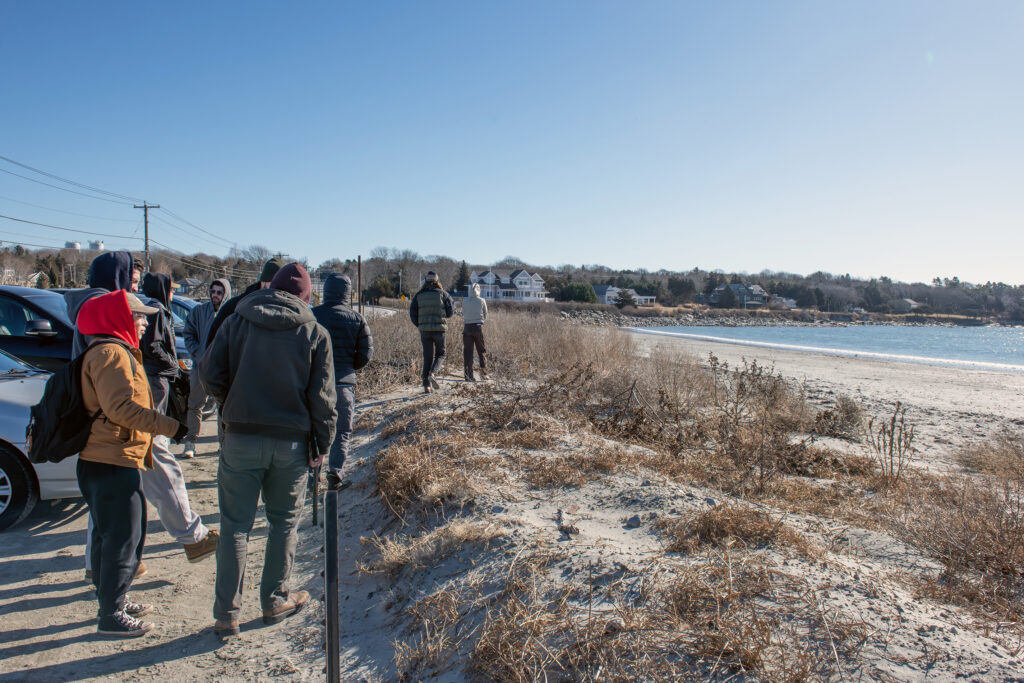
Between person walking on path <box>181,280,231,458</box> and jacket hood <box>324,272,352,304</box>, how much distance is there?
4.99ft

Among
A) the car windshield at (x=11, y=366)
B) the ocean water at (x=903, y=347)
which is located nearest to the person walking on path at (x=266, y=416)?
the car windshield at (x=11, y=366)

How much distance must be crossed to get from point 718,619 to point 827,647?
456mm

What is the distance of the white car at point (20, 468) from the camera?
4.36 meters

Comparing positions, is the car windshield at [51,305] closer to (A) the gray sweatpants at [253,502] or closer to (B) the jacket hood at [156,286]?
(B) the jacket hood at [156,286]

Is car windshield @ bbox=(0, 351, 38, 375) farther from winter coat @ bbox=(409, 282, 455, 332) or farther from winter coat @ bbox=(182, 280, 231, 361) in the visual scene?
winter coat @ bbox=(409, 282, 455, 332)

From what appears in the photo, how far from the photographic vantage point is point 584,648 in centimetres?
258


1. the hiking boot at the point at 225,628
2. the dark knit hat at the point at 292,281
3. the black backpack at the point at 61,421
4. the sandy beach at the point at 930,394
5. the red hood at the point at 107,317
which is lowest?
the sandy beach at the point at 930,394

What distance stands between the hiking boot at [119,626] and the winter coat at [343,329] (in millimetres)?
2494

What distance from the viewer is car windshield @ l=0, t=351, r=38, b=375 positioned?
483cm

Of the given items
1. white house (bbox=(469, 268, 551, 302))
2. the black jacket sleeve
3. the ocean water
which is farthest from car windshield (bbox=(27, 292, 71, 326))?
white house (bbox=(469, 268, 551, 302))

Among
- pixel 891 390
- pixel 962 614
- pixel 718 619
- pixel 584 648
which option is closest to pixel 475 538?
pixel 584 648

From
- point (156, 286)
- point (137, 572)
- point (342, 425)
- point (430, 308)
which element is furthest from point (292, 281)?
point (430, 308)

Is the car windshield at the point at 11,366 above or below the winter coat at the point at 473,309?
below

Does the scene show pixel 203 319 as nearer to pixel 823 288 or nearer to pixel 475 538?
pixel 475 538
